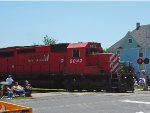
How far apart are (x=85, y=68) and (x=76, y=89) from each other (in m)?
1.82

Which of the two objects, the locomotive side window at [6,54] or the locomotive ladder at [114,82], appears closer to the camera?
the locomotive ladder at [114,82]

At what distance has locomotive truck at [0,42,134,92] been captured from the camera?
96.3 feet

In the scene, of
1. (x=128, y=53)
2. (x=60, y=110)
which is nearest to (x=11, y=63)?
(x=60, y=110)

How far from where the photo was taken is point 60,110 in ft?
53.0

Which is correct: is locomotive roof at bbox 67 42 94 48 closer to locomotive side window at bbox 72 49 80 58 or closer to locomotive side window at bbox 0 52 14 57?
locomotive side window at bbox 72 49 80 58

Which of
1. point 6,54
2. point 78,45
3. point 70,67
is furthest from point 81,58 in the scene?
point 6,54

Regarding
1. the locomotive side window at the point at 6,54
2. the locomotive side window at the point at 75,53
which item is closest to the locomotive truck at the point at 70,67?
the locomotive side window at the point at 75,53

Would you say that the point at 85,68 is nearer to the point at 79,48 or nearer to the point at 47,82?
the point at 79,48

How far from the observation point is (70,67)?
31062 millimetres

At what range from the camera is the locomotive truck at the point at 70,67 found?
2936cm

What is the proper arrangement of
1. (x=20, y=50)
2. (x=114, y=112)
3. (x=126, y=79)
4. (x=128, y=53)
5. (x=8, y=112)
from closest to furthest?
1. (x=8, y=112)
2. (x=114, y=112)
3. (x=126, y=79)
4. (x=20, y=50)
5. (x=128, y=53)

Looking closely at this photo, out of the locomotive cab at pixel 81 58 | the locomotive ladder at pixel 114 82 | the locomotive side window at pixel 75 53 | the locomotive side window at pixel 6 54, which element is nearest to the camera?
the locomotive ladder at pixel 114 82

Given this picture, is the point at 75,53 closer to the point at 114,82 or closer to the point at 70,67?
the point at 70,67

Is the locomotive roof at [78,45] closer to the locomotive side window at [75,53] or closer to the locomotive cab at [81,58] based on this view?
the locomotive cab at [81,58]
